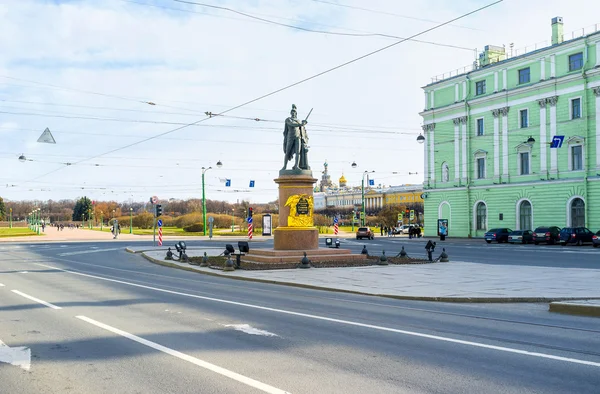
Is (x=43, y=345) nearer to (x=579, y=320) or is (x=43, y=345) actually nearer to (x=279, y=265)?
(x=579, y=320)

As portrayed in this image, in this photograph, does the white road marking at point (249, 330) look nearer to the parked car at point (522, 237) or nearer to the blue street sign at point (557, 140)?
the blue street sign at point (557, 140)

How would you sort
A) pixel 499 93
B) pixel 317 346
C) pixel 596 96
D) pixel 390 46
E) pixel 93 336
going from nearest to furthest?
1. pixel 317 346
2. pixel 93 336
3. pixel 390 46
4. pixel 596 96
5. pixel 499 93

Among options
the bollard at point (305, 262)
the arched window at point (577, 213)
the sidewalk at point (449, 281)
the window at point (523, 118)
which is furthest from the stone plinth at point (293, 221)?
the window at point (523, 118)

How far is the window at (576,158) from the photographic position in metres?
53.1

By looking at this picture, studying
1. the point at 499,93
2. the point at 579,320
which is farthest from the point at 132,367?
the point at 499,93

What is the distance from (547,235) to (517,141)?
1187 cm

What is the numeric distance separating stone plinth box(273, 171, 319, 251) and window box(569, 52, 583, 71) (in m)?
35.6

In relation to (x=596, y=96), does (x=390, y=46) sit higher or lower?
lower

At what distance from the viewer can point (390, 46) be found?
24016 mm

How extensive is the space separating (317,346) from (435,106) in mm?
63463

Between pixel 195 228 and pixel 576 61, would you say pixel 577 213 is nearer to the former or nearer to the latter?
pixel 576 61

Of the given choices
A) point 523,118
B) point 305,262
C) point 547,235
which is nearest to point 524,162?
point 523,118

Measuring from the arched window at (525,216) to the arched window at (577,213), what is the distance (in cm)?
513

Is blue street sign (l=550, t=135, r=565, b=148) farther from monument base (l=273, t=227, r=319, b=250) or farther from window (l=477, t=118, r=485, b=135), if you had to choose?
monument base (l=273, t=227, r=319, b=250)
